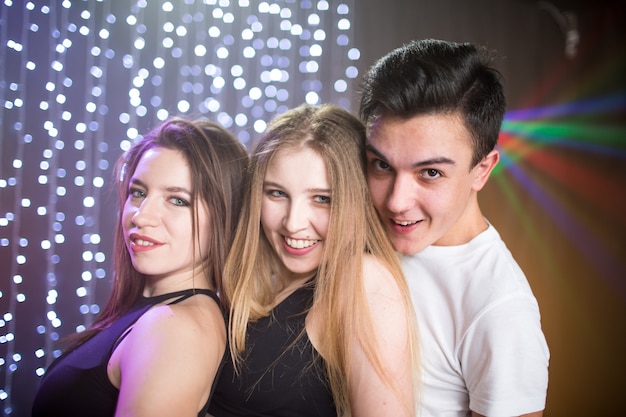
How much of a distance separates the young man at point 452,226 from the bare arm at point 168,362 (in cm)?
56

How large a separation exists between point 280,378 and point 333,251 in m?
0.34

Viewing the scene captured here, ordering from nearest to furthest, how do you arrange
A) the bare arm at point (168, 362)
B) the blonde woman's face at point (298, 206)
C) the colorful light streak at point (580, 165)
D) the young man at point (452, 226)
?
1. the bare arm at point (168, 362)
2. the young man at point (452, 226)
3. the blonde woman's face at point (298, 206)
4. the colorful light streak at point (580, 165)

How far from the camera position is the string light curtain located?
304cm

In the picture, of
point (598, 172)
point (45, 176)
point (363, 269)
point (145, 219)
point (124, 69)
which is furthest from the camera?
point (598, 172)

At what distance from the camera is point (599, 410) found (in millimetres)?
4016

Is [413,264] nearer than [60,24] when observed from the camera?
Yes

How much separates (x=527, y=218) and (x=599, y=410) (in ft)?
4.62

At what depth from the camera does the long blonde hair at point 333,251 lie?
55.4 inches

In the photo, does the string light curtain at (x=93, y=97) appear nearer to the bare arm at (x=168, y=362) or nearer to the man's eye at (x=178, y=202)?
the man's eye at (x=178, y=202)

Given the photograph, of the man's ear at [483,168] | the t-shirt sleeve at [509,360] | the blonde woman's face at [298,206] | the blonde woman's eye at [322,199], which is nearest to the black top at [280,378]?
the blonde woman's face at [298,206]

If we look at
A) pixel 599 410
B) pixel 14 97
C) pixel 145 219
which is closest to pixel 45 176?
pixel 14 97

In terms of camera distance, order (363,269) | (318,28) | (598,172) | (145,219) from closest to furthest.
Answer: (363,269)
(145,219)
(318,28)
(598,172)

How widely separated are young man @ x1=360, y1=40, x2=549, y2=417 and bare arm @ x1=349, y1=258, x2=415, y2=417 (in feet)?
0.53

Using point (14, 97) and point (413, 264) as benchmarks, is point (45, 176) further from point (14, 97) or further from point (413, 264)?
point (413, 264)
